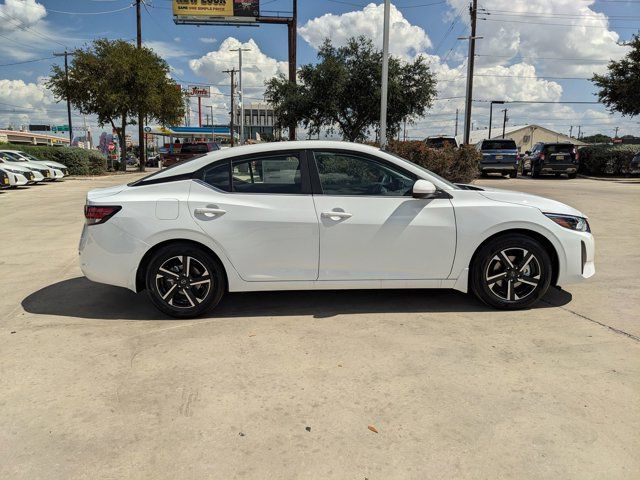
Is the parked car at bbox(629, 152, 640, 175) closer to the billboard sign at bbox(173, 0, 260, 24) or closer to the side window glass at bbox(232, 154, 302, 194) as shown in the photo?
the side window glass at bbox(232, 154, 302, 194)

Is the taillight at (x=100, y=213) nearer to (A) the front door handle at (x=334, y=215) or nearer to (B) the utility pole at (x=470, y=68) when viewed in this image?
(A) the front door handle at (x=334, y=215)

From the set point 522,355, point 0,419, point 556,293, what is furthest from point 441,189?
point 0,419

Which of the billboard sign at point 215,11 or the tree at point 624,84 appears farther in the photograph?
the billboard sign at point 215,11

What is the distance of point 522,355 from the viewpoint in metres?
3.72

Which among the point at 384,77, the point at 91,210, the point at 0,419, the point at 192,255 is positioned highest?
the point at 384,77

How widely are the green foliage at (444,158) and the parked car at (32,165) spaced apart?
14.2m

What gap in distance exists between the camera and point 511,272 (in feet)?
15.1

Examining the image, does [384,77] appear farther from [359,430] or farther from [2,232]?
[359,430]

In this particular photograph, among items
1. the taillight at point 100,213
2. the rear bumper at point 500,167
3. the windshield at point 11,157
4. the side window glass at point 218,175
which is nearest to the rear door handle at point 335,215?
the side window glass at point 218,175

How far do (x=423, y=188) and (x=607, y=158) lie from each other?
83.6 ft

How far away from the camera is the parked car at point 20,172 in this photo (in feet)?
59.5

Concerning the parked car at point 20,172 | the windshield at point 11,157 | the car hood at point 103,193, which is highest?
the windshield at point 11,157

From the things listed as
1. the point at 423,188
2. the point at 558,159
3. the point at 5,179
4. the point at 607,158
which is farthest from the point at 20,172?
the point at 607,158

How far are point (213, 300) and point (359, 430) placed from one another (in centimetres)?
211
